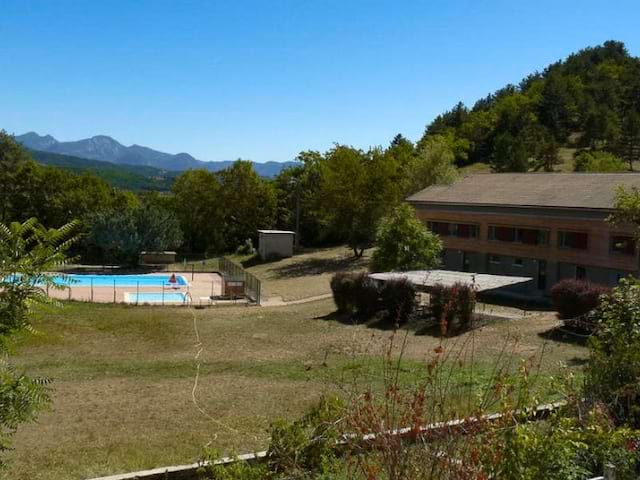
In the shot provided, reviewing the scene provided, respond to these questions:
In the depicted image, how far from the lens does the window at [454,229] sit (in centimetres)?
4238

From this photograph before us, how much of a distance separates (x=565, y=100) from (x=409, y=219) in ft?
338

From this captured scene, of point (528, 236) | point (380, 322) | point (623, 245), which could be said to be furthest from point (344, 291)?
point (623, 245)

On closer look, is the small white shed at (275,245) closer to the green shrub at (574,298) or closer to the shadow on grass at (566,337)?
the green shrub at (574,298)

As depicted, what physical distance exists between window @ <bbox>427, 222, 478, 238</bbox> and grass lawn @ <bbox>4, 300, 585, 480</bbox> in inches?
572

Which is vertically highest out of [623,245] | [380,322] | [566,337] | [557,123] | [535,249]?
[557,123]

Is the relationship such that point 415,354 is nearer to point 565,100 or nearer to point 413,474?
point 413,474

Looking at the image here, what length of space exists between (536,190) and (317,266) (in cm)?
1992

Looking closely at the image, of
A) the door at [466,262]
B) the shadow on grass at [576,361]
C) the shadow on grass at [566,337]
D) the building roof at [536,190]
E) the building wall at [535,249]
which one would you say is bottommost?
the shadow on grass at [566,337]

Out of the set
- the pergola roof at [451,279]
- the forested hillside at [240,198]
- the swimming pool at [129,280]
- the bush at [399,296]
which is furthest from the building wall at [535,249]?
the swimming pool at [129,280]

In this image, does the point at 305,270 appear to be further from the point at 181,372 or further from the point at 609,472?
the point at 609,472

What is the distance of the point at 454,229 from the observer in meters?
43.8

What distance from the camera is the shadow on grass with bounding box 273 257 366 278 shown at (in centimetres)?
5062

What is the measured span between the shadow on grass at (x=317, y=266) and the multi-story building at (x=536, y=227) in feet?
29.3

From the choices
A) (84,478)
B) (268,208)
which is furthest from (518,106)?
(84,478)
